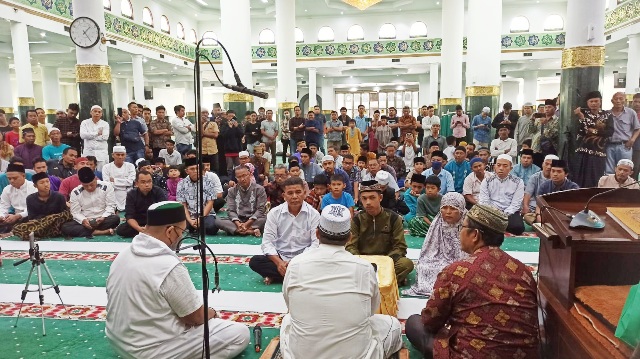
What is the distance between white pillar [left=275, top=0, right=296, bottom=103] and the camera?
11852mm

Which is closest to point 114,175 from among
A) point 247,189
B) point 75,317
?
point 247,189

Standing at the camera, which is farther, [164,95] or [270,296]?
[164,95]

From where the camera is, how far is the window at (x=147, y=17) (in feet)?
47.1

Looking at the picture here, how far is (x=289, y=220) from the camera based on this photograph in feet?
12.2

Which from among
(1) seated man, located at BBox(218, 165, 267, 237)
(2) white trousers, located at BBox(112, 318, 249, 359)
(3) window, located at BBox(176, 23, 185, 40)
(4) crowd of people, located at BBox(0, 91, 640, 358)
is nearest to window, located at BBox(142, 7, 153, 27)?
(3) window, located at BBox(176, 23, 185, 40)

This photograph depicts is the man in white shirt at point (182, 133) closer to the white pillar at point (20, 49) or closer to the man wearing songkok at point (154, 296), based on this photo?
the white pillar at point (20, 49)

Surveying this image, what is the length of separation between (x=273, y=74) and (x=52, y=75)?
7.95 metres

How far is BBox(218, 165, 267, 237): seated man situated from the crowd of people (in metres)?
0.01

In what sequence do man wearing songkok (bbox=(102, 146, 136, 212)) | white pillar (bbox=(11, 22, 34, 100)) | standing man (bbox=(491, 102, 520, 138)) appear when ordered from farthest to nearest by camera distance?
white pillar (bbox=(11, 22, 34, 100)), standing man (bbox=(491, 102, 520, 138)), man wearing songkok (bbox=(102, 146, 136, 212))

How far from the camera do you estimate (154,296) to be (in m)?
2.07

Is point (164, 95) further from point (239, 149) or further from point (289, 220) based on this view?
point (289, 220)

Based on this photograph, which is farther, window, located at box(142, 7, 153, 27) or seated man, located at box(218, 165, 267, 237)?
window, located at box(142, 7, 153, 27)

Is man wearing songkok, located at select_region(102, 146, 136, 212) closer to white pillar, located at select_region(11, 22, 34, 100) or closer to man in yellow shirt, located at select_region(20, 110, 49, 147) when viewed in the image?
man in yellow shirt, located at select_region(20, 110, 49, 147)

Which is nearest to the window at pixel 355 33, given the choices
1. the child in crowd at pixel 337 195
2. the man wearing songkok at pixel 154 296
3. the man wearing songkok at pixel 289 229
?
the child in crowd at pixel 337 195
